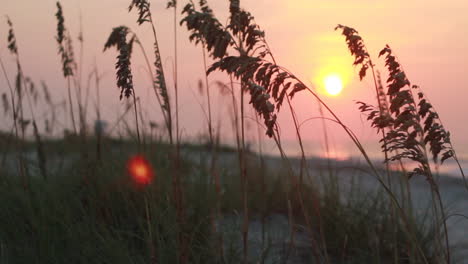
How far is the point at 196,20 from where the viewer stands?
1496 mm

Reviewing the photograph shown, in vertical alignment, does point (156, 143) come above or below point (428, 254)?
above

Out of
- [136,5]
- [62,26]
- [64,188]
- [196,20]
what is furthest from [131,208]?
[196,20]

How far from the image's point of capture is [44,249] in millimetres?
2641

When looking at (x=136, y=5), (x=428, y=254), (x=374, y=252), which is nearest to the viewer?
(x=136, y=5)

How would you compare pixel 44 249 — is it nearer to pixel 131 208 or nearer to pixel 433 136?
pixel 131 208

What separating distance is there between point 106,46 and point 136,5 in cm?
28

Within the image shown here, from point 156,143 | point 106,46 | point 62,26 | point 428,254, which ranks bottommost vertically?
point 428,254

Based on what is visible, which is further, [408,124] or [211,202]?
[211,202]

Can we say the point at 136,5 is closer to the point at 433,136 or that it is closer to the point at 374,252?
the point at 433,136

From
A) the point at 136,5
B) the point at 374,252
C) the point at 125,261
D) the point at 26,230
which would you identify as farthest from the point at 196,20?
the point at 26,230

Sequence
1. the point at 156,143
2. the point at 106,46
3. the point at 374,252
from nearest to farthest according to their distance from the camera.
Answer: the point at 106,46, the point at 374,252, the point at 156,143

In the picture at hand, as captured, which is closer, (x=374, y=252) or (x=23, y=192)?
(x=374, y=252)

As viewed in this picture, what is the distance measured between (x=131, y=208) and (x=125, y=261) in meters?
0.71

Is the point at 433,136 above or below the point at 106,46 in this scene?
below
